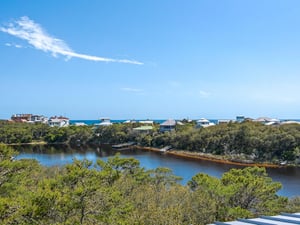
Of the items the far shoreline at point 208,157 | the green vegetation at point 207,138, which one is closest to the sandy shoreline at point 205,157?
the far shoreline at point 208,157

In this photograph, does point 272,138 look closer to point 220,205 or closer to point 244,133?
point 244,133

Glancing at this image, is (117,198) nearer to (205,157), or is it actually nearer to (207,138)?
(205,157)

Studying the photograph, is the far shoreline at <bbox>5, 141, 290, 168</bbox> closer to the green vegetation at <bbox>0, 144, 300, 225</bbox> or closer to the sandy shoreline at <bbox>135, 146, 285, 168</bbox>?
the sandy shoreline at <bbox>135, 146, 285, 168</bbox>

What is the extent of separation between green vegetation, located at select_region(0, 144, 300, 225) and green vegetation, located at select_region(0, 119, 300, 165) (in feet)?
66.7

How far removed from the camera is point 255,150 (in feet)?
116

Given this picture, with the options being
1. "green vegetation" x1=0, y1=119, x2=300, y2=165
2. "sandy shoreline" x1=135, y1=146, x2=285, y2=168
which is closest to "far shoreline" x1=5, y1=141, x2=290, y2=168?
"sandy shoreline" x1=135, y1=146, x2=285, y2=168

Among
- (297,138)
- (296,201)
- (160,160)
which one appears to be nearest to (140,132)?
(160,160)

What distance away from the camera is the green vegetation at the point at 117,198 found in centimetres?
785

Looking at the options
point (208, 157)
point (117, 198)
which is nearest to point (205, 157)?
point (208, 157)

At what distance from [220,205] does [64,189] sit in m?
5.61

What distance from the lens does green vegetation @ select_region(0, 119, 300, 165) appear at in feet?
110

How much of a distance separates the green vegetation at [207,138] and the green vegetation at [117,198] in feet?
66.7

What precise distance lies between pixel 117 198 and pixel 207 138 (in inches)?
1313

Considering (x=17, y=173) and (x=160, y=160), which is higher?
(x=17, y=173)
